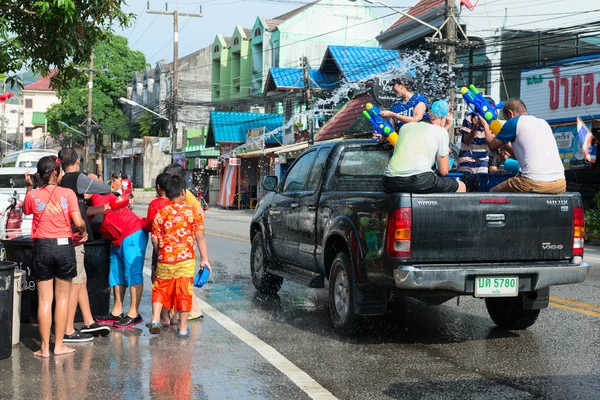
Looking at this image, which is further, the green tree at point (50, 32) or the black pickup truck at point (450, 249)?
the green tree at point (50, 32)

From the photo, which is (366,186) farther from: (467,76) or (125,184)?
(467,76)

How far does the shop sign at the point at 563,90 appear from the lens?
75.4 feet

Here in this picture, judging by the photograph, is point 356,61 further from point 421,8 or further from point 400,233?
point 400,233

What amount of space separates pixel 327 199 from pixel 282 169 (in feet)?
106

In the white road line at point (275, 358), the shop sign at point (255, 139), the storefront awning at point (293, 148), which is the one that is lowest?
the white road line at point (275, 358)

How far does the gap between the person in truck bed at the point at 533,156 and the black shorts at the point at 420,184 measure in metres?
0.68

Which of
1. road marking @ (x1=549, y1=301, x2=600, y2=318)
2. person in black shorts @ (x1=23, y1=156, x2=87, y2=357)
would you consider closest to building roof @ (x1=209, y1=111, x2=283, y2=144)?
road marking @ (x1=549, y1=301, x2=600, y2=318)

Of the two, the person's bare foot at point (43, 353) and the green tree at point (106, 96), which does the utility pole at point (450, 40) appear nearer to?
the person's bare foot at point (43, 353)

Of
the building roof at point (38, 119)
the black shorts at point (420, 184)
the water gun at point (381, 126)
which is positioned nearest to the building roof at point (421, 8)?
the water gun at point (381, 126)

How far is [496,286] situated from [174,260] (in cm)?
307

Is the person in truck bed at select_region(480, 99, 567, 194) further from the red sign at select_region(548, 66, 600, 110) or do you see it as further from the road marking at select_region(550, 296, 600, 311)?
the red sign at select_region(548, 66, 600, 110)

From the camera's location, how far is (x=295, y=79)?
137 ft

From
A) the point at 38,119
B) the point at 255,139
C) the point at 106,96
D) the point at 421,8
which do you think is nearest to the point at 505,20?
the point at 421,8

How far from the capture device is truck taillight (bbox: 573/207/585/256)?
688cm
